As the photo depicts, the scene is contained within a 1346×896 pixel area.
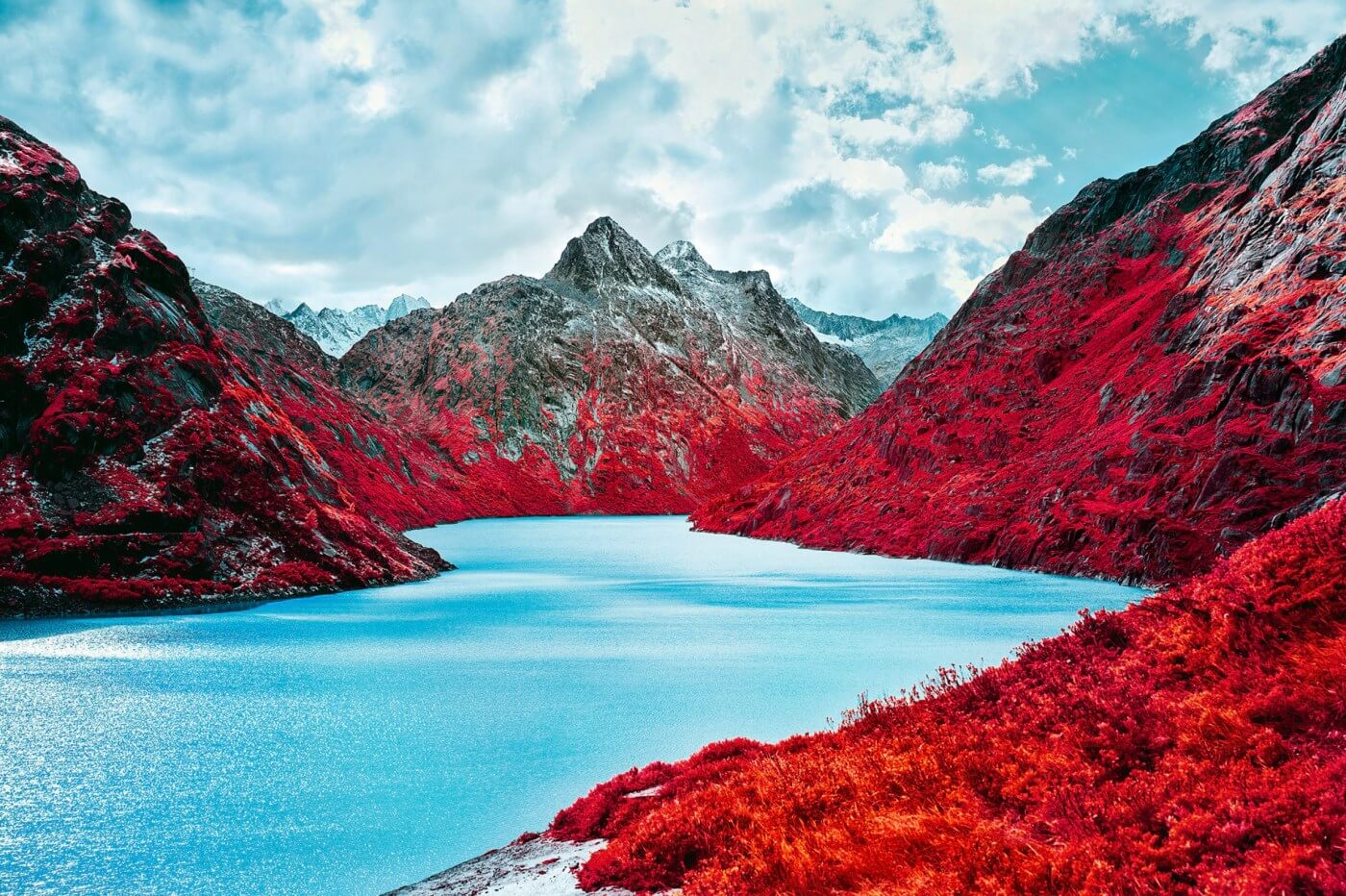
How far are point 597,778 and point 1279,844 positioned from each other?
15.1m

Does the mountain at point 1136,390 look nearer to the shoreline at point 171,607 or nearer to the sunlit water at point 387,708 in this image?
the sunlit water at point 387,708

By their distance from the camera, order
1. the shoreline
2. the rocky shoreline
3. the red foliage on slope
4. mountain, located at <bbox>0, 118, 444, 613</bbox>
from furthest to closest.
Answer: mountain, located at <bbox>0, 118, 444, 613</bbox> < the shoreline < the rocky shoreline < the red foliage on slope

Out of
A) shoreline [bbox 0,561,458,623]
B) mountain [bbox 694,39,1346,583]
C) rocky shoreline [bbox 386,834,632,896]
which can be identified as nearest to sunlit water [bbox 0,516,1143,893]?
shoreline [bbox 0,561,458,623]

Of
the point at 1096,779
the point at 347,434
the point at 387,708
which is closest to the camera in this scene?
the point at 1096,779

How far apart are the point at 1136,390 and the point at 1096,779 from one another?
75381mm

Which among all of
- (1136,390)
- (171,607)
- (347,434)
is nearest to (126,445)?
(171,607)

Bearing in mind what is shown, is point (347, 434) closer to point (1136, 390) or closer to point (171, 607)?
point (171, 607)

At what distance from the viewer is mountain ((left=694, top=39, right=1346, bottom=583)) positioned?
50.9 meters

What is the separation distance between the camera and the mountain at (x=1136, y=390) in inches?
2005

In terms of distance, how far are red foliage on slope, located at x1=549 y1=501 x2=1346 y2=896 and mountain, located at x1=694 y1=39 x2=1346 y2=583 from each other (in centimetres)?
4361

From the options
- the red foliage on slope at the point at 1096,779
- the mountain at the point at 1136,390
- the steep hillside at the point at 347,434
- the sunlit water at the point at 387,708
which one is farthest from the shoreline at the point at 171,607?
the mountain at the point at 1136,390

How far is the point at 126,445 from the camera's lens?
158ft

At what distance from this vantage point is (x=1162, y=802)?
7.46 meters

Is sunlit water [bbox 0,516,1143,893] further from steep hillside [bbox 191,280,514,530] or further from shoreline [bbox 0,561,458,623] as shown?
steep hillside [bbox 191,280,514,530]
